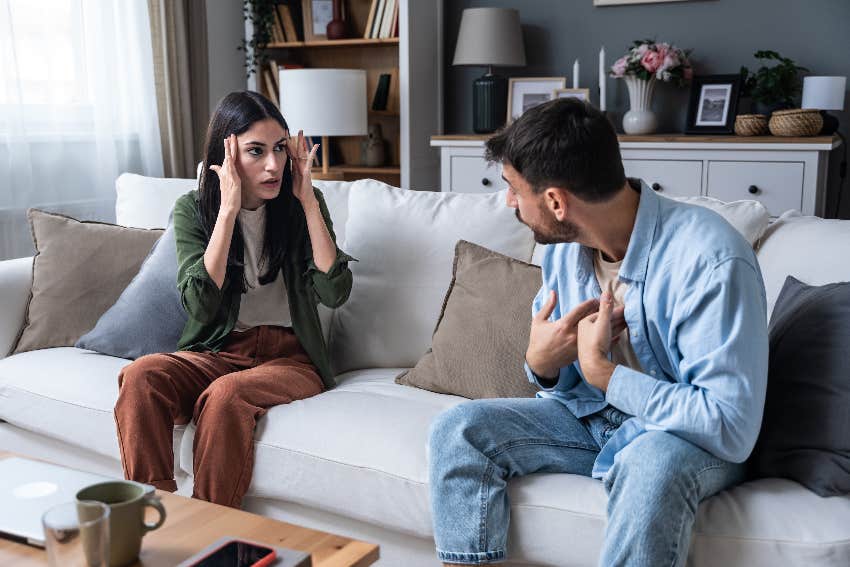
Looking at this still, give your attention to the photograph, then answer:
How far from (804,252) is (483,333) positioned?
689 mm

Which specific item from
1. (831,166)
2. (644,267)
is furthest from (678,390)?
(831,166)

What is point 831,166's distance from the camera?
372cm

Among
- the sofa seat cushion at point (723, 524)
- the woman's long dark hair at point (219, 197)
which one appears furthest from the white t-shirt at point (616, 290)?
the woman's long dark hair at point (219, 197)

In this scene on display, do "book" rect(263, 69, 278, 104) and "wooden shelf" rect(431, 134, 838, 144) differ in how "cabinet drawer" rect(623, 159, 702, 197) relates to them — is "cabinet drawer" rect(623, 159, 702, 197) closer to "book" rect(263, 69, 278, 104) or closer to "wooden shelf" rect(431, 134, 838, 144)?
"wooden shelf" rect(431, 134, 838, 144)

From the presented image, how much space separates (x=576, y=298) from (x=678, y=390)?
30cm

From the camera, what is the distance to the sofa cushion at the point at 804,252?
1688mm

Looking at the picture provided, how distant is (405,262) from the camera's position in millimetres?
2234

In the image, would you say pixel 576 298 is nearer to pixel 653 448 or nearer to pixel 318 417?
pixel 653 448

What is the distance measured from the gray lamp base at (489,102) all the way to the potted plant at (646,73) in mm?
521

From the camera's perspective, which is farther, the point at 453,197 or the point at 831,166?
the point at 831,166

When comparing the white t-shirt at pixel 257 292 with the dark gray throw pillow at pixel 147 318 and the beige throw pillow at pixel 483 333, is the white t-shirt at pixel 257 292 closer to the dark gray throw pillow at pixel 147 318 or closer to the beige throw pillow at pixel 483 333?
the dark gray throw pillow at pixel 147 318

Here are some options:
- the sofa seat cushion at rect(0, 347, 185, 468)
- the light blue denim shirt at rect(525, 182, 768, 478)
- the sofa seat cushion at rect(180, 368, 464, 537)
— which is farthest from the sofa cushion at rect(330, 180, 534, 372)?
the light blue denim shirt at rect(525, 182, 768, 478)

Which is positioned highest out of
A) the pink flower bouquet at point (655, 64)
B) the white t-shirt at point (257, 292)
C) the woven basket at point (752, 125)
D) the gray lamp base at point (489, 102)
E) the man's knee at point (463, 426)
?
the pink flower bouquet at point (655, 64)

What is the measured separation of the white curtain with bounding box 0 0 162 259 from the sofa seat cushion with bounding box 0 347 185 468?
134cm
